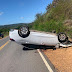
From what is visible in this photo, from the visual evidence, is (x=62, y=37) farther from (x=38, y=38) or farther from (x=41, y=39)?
(x=38, y=38)

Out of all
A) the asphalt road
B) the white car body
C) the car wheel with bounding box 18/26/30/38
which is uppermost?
the car wheel with bounding box 18/26/30/38

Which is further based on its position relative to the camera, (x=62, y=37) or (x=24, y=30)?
(x=62, y=37)

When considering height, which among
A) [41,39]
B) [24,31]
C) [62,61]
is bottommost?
[62,61]

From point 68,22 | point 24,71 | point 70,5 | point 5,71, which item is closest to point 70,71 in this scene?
point 24,71

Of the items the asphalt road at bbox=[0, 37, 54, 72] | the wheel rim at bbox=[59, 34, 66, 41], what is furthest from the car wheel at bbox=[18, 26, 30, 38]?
the wheel rim at bbox=[59, 34, 66, 41]

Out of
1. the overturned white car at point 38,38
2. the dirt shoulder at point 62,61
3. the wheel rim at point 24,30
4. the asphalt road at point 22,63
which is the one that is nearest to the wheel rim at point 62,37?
the overturned white car at point 38,38

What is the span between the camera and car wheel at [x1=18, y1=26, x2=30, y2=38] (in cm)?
796

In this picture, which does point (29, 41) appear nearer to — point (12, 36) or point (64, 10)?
point (12, 36)

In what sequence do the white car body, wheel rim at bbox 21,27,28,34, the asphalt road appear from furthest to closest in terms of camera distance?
wheel rim at bbox 21,27,28,34 < the white car body < the asphalt road

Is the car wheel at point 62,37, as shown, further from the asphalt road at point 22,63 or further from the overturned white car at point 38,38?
the asphalt road at point 22,63

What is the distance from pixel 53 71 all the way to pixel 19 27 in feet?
15.0

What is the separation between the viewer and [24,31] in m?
8.10

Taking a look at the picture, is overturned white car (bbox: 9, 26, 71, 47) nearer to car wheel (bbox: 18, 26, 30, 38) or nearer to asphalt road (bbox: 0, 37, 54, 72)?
car wheel (bbox: 18, 26, 30, 38)

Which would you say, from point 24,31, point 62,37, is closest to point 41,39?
point 24,31
